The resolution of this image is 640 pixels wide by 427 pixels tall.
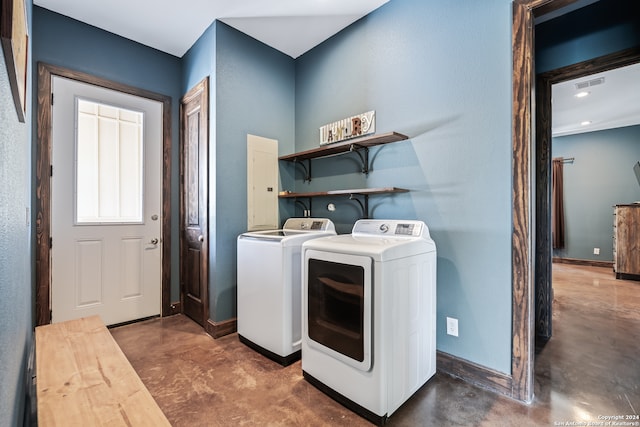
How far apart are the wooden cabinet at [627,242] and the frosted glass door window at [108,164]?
271 inches

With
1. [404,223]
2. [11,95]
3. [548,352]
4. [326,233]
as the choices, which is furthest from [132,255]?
[548,352]

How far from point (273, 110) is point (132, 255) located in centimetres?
206

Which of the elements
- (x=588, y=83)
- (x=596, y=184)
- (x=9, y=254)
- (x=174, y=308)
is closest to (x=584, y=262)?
(x=596, y=184)

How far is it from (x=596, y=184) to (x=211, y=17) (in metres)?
7.24

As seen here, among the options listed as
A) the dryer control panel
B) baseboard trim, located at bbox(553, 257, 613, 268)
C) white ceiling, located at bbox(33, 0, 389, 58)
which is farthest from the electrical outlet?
baseboard trim, located at bbox(553, 257, 613, 268)

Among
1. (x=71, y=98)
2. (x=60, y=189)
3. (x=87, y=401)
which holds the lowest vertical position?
(x=87, y=401)

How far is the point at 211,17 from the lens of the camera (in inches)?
102

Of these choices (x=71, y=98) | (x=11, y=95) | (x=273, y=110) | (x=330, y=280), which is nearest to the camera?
(x=11, y=95)

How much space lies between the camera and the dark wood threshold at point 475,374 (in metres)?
1.75

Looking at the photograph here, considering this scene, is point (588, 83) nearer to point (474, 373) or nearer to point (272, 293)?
point (474, 373)

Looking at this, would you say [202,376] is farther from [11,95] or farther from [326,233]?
[11,95]

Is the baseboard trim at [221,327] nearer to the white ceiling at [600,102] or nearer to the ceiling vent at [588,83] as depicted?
the white ceiling at [600,102]

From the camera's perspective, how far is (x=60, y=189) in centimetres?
253

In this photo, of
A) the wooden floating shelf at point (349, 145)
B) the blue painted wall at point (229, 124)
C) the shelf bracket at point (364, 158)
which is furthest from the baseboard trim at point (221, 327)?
the shelf bracket at point (364, 158)
